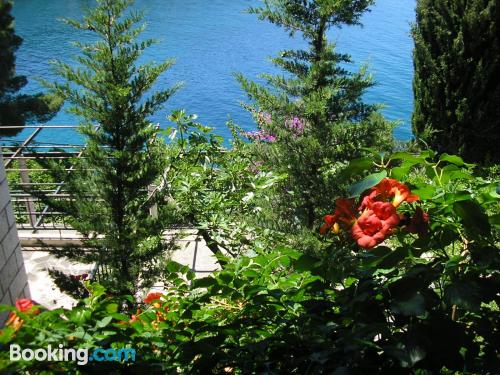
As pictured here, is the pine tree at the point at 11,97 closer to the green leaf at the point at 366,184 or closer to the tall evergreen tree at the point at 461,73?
the tall evergreen tree at the point at 461,73

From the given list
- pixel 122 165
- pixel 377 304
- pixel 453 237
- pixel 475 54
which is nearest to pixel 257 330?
pixel 377 304

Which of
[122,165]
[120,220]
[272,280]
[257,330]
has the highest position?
[257,330]

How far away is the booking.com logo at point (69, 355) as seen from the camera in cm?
85

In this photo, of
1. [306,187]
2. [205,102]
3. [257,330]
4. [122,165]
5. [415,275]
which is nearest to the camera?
[415,275]

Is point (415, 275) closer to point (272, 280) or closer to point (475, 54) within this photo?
point (272, 280)

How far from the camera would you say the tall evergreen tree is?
5590 millimetres

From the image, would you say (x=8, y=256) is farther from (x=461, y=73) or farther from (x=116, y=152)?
(x=461, y=73)

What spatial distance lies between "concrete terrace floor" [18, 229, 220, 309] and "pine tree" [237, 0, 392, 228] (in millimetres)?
2015

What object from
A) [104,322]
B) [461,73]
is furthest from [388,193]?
[461,73]

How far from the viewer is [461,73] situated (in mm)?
5793

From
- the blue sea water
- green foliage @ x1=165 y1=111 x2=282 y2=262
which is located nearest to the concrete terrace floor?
green foliage @ x1=165 y1=111 x2=282 y2=262

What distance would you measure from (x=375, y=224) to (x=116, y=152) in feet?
7.18

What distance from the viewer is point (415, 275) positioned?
80 cm

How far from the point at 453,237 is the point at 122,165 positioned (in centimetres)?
232
